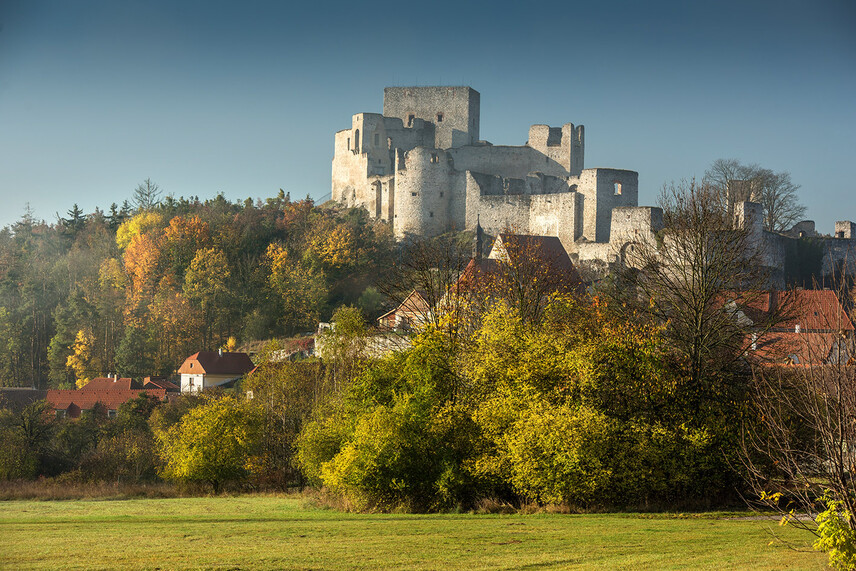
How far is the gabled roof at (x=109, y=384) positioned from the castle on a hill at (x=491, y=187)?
19.0m

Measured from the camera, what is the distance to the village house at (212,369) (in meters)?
46.9

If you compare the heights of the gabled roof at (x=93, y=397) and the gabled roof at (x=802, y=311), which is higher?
the gabled roof at (x=802, y=311)

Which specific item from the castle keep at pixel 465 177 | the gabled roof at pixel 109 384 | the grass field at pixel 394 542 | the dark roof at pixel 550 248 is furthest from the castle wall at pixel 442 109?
the grass field at pixel 394 542

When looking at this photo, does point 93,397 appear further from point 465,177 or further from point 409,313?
point 465,177

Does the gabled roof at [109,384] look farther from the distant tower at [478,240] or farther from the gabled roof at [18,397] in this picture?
the distant tower at [478,240]

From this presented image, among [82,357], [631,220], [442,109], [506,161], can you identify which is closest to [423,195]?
[506,161]

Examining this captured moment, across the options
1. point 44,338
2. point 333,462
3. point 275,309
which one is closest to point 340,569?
point 333,462

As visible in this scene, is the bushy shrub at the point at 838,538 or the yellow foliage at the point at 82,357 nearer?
the bushy shrub at the point at 838,538

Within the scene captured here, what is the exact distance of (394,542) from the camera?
13.8 metres

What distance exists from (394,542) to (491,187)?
148 ft

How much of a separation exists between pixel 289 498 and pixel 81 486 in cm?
840

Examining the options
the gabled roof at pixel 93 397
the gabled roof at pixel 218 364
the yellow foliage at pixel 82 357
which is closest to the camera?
the gabled roof at pixel 93 397

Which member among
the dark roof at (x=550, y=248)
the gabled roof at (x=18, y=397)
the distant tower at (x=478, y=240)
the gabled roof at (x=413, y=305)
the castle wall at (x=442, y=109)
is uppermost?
the castle wall at (x=442, y=109)

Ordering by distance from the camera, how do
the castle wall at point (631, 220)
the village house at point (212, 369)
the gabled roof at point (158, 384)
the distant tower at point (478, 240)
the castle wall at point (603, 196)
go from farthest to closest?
1. the distant tower at point (478, 240)
2. the castle wall at point (603, 196)
3. the castle wall at point (631, 220)
4. the gabled roof at point (158, 384)
5. the village house at point (212, 369)
